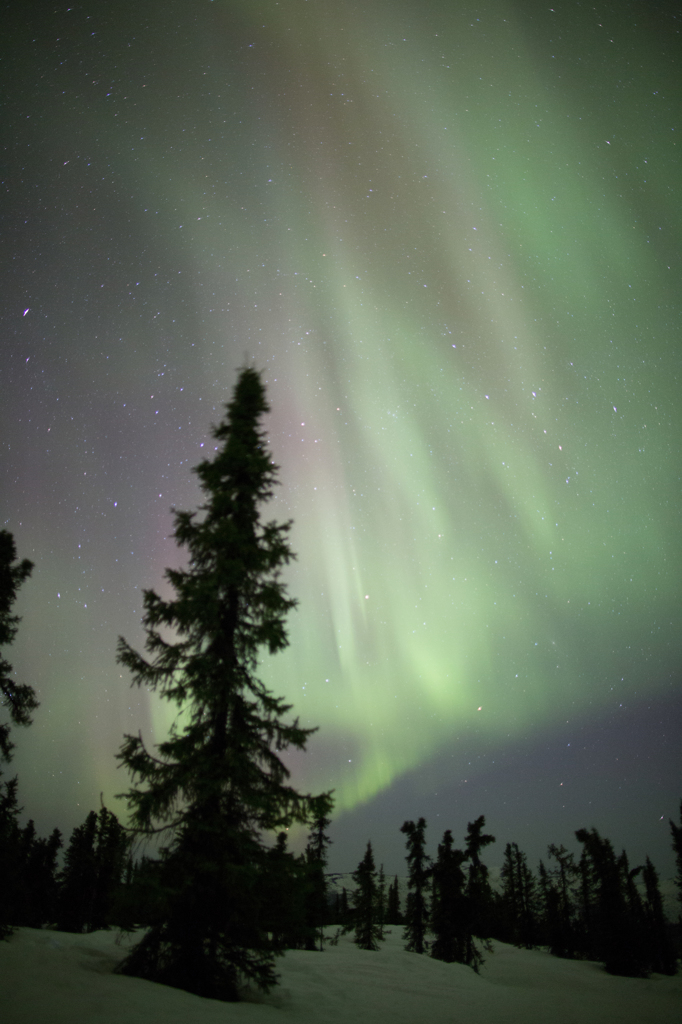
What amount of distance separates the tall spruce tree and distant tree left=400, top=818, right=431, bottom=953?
32.7 metres

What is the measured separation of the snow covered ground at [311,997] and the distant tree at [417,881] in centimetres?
1647

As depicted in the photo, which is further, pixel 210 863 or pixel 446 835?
pixel 446 835

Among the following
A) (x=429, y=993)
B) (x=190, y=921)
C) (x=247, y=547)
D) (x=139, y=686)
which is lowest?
(x=429, y=993)

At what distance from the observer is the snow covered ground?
6094 mm

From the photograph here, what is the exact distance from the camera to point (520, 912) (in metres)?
52.6

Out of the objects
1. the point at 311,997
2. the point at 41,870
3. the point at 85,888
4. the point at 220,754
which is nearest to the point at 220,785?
the point at 220,754

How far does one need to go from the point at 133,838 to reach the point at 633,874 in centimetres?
5628

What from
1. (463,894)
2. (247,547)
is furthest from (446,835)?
(247,547)

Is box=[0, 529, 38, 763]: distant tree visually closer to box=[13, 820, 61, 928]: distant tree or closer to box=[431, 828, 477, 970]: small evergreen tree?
box=[431, 828, 477, 970]: small evergreen tree

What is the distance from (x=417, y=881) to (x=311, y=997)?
3485 centimetres

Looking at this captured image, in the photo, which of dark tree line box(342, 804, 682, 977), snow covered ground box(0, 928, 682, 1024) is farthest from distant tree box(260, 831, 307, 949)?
dark tree line box(342, 804, 682, 977)

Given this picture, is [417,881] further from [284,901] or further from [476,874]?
[284,901]

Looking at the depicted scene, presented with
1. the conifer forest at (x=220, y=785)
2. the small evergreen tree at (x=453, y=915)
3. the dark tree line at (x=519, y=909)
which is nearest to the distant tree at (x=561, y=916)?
the dark tree line at (x=519, y=909)

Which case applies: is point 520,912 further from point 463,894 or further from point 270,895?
point 270,895
